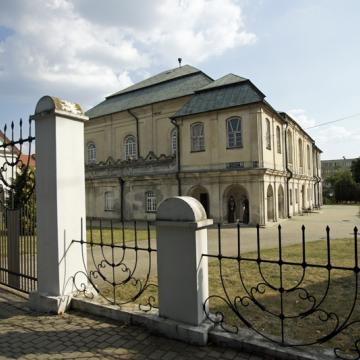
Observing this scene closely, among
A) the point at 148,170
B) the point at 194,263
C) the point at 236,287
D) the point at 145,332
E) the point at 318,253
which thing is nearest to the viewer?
the point at 194,263

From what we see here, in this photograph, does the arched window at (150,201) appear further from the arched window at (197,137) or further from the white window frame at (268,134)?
the white window frame at (268,134)

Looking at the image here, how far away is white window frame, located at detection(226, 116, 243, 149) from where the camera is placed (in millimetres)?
21516

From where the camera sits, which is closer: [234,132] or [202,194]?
[234,132]

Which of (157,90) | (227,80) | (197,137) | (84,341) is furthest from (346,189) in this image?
(84,341)

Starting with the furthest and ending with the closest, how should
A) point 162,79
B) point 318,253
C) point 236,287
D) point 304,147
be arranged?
point 304,147
point 162,79
point 318,253
point 236,287

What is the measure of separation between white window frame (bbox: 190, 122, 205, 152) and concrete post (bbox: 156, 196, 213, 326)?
62.0 ft

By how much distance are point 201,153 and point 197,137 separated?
49.4 inches

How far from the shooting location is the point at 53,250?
5176 millimetres

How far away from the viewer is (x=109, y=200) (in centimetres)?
2756

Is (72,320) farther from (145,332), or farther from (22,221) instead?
(22,221)

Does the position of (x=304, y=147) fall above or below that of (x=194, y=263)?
above

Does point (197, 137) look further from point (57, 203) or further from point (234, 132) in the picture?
point (57, 203)

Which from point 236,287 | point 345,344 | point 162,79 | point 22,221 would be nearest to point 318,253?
point 236,287

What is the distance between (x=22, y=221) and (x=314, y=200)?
41132mm
